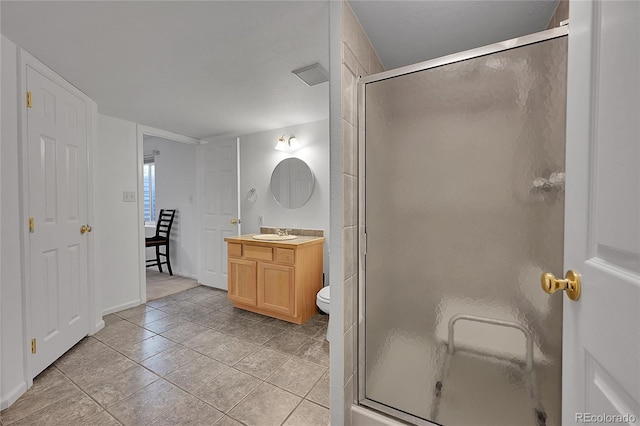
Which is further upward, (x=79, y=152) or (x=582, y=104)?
Answer: (x=79, y=152)

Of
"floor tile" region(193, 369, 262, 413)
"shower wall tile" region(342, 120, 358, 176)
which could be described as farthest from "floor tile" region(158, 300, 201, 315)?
"shower wall tile" region(342, 120, 358, 176)

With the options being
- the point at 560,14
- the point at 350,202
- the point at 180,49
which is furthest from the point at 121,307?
the point at 560,14

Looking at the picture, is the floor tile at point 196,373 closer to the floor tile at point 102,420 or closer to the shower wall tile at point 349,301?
the floor tile at point 102,420

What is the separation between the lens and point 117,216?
2.81 metres

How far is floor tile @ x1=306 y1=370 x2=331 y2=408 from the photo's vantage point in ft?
4.98

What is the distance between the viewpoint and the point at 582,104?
62 cm

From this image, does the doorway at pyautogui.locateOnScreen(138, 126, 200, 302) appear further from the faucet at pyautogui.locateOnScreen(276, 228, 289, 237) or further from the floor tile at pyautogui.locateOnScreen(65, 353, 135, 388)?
the floor tile at pyautogui.locateOnScreen(65, 353, 135, 388)

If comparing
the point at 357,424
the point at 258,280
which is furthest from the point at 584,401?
the point at 258,280

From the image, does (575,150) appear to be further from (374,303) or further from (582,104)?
(374,303)

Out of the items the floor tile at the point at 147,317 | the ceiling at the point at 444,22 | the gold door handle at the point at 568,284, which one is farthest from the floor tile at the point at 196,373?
the ceiling at the point at 444,22

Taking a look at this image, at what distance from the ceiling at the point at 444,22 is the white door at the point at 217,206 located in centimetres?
239

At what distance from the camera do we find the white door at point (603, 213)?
0.45 metres

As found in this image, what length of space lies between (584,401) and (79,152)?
321 centimetres

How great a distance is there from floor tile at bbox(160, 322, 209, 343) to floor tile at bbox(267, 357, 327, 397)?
3.21 feet
